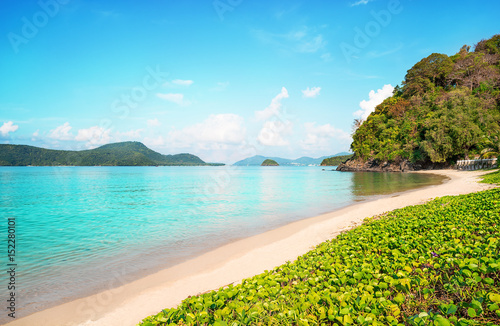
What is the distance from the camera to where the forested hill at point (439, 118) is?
56344 millimetres

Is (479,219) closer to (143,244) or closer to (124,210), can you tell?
(143,244)

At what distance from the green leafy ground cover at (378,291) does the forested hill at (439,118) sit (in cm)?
6508

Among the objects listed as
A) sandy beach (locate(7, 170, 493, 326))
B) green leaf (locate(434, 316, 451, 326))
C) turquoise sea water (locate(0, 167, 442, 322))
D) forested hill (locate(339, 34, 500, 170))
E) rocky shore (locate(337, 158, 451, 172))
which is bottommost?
turquoise sea water (locate(0, 167, 442, 322))

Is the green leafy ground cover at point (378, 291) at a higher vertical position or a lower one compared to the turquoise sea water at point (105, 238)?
higher

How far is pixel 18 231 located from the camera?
16.2 meters

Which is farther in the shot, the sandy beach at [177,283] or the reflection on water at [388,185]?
the reflection on water at [388,185]

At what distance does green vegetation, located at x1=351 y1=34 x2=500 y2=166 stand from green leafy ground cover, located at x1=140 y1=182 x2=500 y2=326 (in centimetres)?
6570

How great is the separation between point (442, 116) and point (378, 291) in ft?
238

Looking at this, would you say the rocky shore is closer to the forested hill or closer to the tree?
the forested hill

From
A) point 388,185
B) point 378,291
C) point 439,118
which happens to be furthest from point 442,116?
point 378,291

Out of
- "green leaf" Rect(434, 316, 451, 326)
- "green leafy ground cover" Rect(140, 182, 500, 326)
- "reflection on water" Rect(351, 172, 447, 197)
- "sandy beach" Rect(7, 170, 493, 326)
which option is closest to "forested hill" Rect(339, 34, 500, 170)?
"reflection on water" Rect(351, 172, 447, 197)

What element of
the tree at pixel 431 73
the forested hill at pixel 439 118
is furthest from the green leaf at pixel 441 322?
the tree at pixel 431 73

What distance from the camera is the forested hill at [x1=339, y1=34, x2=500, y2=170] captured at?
56344 millimetres

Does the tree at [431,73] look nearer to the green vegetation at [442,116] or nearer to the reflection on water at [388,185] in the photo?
the green vegetation at [442,116]
